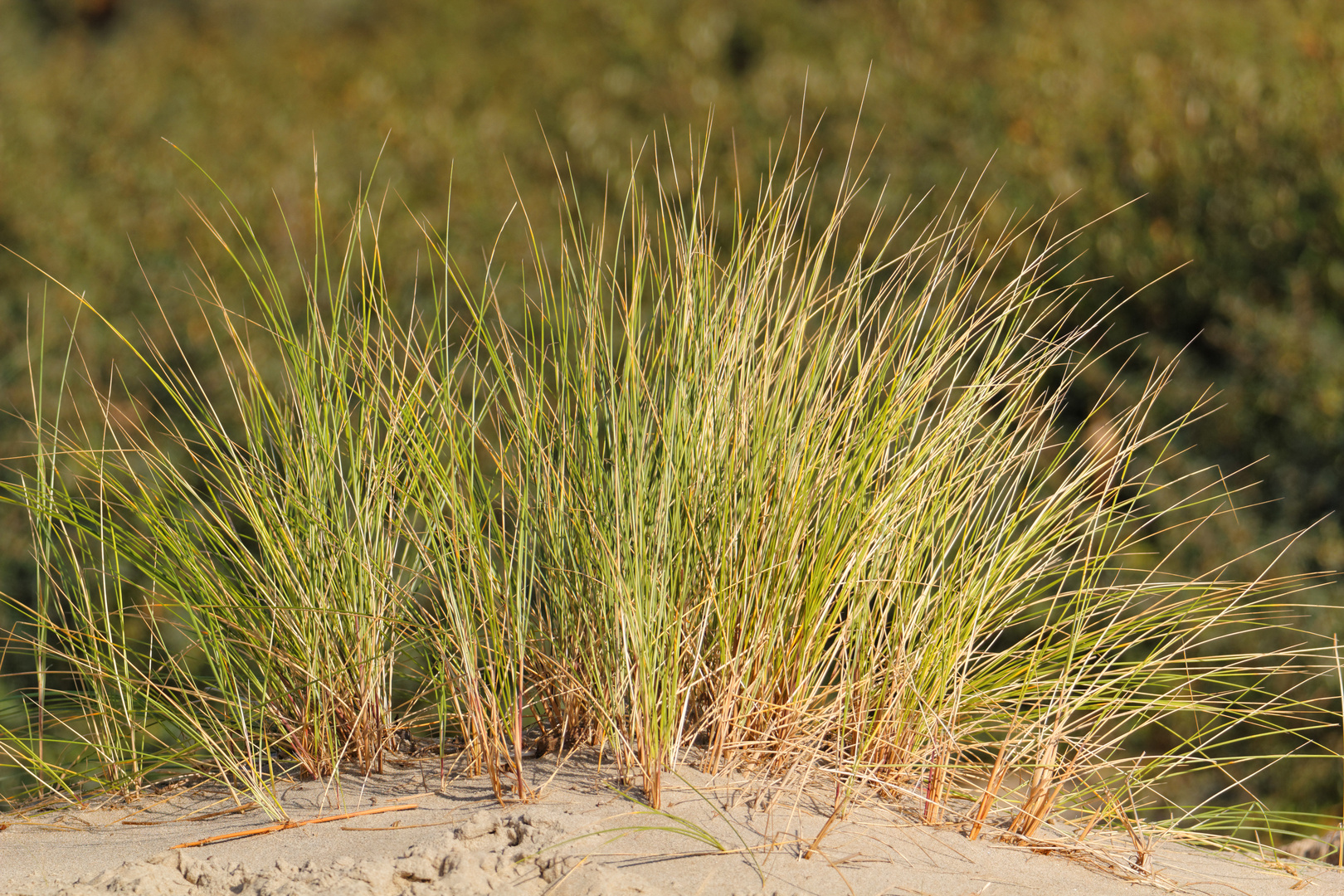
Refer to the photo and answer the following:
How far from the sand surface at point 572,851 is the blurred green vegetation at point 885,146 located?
58.6 inches

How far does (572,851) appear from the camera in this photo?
5.13 ft

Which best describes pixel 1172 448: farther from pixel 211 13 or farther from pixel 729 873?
pixel 211 13

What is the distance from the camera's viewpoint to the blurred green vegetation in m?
4.11

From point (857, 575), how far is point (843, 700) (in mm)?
256

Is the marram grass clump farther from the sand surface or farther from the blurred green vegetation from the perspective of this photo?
the blurred green vegetation

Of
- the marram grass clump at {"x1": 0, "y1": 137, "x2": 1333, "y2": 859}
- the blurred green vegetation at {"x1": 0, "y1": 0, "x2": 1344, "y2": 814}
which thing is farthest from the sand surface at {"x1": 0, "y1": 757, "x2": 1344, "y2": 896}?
the blurred green vegetation at {"x1": 0, "y1": 0, "x2": 1344, "y2": 814}

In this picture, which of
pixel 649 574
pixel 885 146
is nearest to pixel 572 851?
pixel 649 574

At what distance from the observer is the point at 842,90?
548 centimetres

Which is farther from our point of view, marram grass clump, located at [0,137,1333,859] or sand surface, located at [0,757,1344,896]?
marram grass clump, located at [0,137,1333,859]

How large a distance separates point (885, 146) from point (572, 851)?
4.19 meters

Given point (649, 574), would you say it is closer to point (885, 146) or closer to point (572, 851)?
point (572, 851)

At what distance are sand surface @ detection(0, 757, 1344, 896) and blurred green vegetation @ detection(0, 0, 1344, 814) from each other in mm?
1488

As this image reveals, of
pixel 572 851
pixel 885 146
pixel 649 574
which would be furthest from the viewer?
pixel 885 146

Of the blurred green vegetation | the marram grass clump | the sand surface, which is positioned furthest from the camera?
the blurred green vegetation
